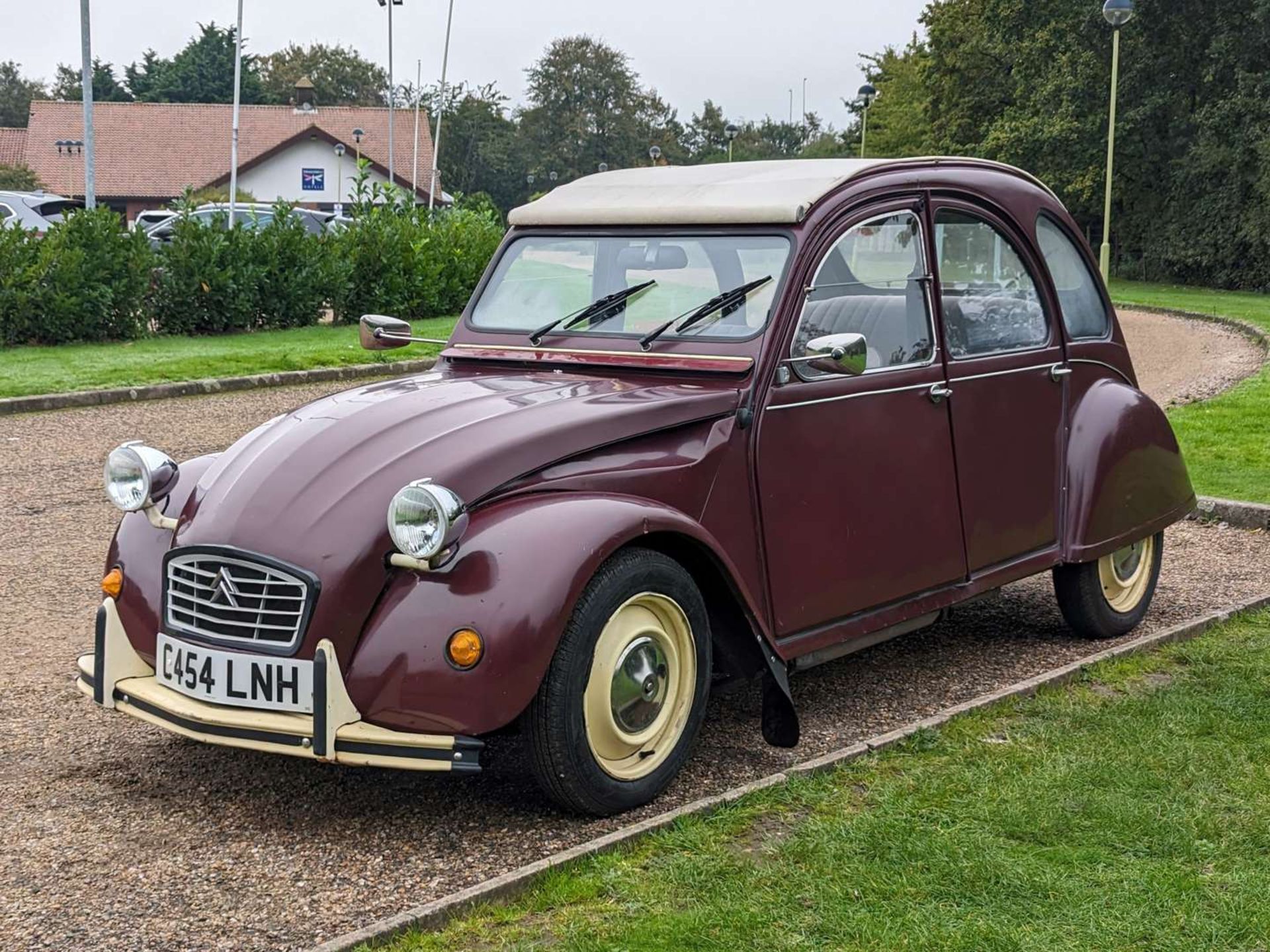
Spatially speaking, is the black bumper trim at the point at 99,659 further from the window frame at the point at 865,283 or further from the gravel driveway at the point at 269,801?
the window frame at the point at 865,283

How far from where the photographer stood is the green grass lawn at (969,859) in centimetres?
352

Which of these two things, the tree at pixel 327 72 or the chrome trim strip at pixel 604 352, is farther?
the tree at pixel 327 72

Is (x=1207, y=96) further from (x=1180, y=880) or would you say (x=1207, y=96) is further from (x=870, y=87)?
(x=1180, y=880)

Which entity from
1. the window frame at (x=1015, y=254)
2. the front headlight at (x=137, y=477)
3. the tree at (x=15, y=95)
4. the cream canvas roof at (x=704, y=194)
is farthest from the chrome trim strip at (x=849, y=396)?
the tree at (x=15, y=95)

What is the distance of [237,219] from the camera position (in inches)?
805

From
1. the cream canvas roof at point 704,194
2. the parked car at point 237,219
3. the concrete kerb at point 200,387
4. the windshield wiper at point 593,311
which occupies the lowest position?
the concrete kerb at point 200,387

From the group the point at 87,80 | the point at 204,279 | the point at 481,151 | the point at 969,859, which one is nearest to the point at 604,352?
the point at 969,859

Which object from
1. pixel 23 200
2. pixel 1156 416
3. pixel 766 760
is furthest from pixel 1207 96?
pixel 766 760

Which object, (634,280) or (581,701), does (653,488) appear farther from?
(634,280)

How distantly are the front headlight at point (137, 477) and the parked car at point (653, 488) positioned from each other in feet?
0.05

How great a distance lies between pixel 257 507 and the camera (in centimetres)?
418

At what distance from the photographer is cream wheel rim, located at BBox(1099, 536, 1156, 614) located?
256 inches

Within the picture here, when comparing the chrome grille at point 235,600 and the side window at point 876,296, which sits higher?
the side window at point 876,296

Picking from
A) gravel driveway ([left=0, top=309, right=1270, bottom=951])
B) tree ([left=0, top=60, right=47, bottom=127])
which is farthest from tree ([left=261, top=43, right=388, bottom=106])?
gravel driveway ([left=0, top=309, right=1270, bottom=951])
